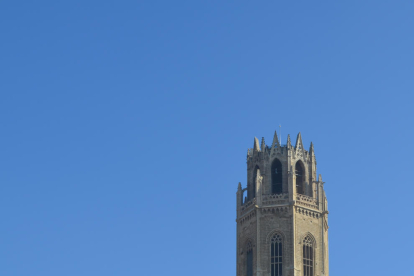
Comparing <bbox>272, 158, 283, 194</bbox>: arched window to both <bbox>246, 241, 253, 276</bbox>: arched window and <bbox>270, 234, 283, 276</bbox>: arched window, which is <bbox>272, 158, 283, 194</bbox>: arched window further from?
<bbox>246, 241, 253, 276</bbox>: arched window

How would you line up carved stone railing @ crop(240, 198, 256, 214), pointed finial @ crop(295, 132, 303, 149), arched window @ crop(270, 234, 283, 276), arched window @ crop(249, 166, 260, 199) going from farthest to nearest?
pointed finial @ crop(295, 132, 303, 149)
arched window @ crop(249, 166, 260, 199)
carved stone railing @ crop(240, 198, 256, 214)
arched window @ crop(270, 234, 283, 276)

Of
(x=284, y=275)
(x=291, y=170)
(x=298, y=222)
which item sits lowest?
(x=284, y=275)

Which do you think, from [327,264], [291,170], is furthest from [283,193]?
[327,264]

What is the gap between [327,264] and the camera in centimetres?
10481

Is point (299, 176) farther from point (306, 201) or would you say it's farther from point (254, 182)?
point (254, 182)

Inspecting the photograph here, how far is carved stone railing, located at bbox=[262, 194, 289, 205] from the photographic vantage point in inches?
4129

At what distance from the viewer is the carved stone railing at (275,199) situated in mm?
104875

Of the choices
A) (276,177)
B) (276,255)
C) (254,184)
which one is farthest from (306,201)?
(276,255)

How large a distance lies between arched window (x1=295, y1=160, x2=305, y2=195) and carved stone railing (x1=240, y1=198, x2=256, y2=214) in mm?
6351

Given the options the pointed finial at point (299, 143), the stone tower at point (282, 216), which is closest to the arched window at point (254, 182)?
the stone tower at point (282, 216)

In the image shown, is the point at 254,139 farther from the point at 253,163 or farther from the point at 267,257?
the point at 267,257

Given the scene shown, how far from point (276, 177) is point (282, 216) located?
250 inches

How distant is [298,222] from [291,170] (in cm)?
704

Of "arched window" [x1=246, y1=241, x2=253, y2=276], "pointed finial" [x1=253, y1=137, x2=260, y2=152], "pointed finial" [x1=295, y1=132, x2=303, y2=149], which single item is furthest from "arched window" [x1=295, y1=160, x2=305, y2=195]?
"arched window" [x1=246, y1=241, x2=253, y2=276]
